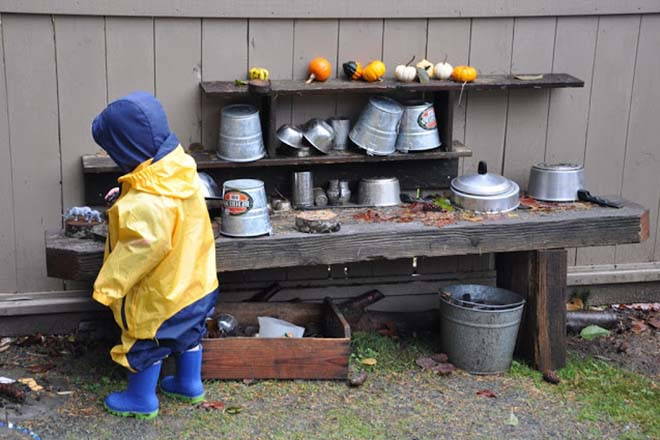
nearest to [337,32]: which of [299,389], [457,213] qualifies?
[457,213]

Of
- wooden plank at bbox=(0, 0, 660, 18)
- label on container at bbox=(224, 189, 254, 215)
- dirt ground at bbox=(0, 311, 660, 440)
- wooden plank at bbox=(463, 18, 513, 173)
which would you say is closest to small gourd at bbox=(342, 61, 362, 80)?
wooden plank at bbox=(0, 0, 660, 18)

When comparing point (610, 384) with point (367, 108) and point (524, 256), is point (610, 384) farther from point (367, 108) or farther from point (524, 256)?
point (367, 108)

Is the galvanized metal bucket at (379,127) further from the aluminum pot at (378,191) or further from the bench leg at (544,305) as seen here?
the bench leg at (544,305)

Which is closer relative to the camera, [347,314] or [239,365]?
[239,365]

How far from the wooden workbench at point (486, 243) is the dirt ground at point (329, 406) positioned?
1.37 ft

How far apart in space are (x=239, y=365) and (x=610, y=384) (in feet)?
6.98

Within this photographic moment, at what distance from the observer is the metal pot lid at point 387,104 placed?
18.8 ft

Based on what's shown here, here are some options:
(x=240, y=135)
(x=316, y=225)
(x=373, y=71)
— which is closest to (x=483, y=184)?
(x=373, y=71)

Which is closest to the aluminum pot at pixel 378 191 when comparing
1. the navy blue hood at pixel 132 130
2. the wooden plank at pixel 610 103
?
the wooden plank at pixel 610 103

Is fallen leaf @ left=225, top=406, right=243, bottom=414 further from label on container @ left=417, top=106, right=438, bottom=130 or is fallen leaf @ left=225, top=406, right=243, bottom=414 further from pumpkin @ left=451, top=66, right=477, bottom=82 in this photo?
pumpkin @ left=451, top=66, right=477, bottom=82

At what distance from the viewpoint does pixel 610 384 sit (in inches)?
218

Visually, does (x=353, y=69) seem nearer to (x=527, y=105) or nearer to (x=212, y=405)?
(x=527, y=105)


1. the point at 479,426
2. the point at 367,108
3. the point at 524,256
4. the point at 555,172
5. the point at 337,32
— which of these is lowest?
the point at 479,426

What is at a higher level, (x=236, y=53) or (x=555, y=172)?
(x=236, y=53)
